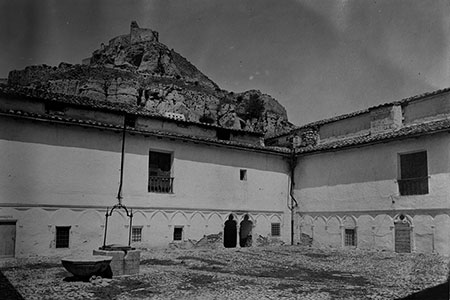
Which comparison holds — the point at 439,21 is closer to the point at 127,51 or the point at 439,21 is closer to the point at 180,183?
the point at 180,183

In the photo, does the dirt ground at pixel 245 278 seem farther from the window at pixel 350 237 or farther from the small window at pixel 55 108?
the small window at pixel 55 108

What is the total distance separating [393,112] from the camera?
23.2m

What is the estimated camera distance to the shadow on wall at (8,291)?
8.95 m

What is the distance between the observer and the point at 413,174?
64.4 ft

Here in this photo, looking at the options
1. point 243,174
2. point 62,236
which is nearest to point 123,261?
point 62,236

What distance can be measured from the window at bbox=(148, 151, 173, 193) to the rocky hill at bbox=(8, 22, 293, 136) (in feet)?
107

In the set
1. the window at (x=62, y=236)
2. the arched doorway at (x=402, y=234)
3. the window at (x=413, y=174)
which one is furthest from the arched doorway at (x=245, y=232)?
the window at (x=62, y=236)

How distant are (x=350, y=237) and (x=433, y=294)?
38.5ft

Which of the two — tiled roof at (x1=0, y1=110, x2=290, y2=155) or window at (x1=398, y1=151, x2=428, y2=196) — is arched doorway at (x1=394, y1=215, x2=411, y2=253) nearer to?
window at (x1=398, y1=151, x2=428, y2=196)

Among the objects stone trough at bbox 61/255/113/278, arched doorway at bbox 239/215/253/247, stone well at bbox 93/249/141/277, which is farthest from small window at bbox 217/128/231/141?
stone trough at bbox 61/255/113/278

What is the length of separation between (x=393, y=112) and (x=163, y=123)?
13.1 meters

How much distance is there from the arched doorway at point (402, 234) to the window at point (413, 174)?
1.28 metres

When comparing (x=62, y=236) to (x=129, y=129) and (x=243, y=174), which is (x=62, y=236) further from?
(x=243, y=174)

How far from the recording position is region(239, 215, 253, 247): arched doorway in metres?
23.4
